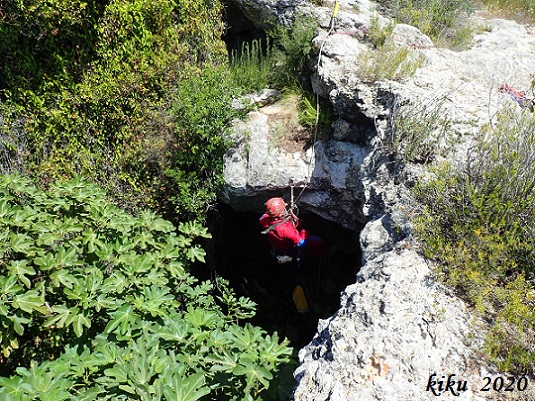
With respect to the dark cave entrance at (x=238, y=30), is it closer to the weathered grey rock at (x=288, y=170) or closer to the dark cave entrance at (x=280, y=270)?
the weathered grey rock at (x=288, y=170)

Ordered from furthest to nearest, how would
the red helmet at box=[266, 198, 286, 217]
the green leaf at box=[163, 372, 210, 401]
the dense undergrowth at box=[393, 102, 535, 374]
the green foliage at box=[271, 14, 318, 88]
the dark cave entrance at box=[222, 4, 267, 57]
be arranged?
the dark cave entrance at box=[222, 4, 267, 57] < the green foliage at box=[271, 14, 318, 88] < the red helmet at box=[266, 198, 286, 217] < the dense undergrowth at box=[393, 102, 535, 374] < the green leaf at box=[163, 372, 210, 401]

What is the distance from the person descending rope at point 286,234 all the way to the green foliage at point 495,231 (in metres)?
2.02

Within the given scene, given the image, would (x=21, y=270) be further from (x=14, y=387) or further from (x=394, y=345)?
(x=394, y=345)

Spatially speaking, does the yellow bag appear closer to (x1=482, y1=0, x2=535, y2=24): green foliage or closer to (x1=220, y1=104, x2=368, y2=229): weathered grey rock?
(x1=220, y1=104, x2=368, y2=229): weathered grey rock

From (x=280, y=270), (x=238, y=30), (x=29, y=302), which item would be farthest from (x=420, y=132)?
(x=238, y=30)

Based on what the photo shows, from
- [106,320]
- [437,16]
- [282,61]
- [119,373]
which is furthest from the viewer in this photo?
[437,16]

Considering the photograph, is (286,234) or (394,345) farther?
(286,234)

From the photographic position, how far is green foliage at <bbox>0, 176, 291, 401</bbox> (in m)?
2.66

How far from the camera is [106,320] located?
354cm

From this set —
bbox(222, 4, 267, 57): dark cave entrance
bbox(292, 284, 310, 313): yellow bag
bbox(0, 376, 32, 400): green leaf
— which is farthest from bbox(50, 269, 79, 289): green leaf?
bbox(222, 4, 267, 57): dark cave entrance

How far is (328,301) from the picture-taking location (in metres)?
6.55

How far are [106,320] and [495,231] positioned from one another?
124 inches

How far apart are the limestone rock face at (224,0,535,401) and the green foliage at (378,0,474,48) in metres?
0.30

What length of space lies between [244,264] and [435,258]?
4948 millimetres
